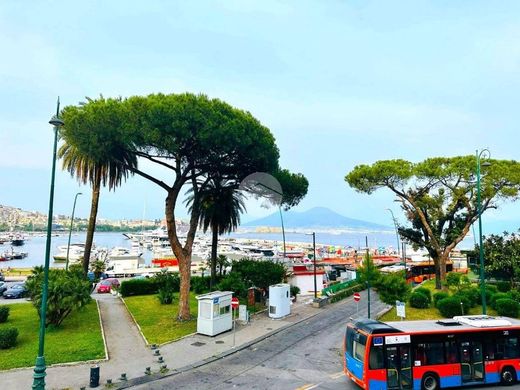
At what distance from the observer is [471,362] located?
13227mm

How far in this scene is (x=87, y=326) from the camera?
2117 centimetres

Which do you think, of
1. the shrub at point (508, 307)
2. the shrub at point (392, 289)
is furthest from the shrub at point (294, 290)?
the shrub at point (508, 307)

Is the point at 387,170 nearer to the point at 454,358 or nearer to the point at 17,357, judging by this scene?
the point at 454,358

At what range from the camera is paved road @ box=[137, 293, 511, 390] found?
43.9 feet

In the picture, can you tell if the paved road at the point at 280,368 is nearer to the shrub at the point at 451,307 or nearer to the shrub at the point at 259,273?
the shrub at the point at 259,273

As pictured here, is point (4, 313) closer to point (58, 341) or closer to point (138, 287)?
point (58, 341)

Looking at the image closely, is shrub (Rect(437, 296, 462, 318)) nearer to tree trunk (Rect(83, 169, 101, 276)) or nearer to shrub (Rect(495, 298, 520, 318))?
shrub (Rect(495, 298, 520, 318))

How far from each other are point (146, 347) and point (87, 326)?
18.7 feet

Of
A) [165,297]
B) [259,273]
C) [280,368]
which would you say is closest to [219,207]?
[259,273]

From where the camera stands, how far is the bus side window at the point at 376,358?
481 inches

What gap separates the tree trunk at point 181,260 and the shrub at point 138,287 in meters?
11.5

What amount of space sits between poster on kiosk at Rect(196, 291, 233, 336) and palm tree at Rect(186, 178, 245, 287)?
30.1 feet

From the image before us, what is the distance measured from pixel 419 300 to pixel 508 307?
535 centimetres

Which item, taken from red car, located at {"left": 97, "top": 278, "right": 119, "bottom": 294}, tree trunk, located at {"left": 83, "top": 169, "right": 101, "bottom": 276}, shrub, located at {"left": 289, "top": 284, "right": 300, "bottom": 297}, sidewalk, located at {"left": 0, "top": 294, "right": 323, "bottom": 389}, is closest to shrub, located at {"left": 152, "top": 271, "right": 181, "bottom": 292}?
tree trunk, located at {"left": 83, "top": 169, "right": 101, "bottom": 276}
